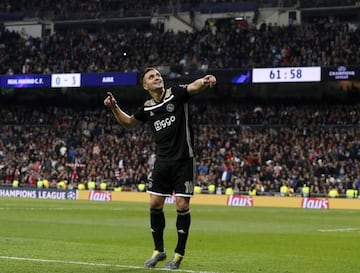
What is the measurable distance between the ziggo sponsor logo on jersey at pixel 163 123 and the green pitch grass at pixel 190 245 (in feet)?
6.20

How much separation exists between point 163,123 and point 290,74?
36.3 m

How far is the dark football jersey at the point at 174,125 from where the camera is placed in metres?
11.0

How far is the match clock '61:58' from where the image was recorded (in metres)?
46.3

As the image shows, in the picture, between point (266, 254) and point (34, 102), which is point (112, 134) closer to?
point (34, 102)

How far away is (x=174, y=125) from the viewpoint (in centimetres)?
1105

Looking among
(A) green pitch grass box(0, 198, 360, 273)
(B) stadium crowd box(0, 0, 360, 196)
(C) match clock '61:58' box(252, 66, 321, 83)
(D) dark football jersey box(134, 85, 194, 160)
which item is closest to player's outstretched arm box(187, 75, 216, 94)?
(D) dark football jersey box(134, 85, 194, 160)

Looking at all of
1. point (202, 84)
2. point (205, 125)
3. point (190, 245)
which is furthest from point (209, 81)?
point (205, 125)

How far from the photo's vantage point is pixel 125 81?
52.8 meters

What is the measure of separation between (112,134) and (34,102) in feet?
29.7

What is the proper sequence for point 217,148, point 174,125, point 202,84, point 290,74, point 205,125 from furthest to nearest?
point 205,125, point 217,148, point 290,74, point 174,125, point 202,84

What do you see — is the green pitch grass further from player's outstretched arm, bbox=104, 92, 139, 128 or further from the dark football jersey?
player's outstretched arm, bbox=104, 92, 139, 128

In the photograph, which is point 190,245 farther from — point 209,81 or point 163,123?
point 209,81

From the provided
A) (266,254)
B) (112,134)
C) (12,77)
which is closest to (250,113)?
(112,134)

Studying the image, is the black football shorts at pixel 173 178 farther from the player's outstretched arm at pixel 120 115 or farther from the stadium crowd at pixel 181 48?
the stadium crowd at pixel 181 48
